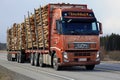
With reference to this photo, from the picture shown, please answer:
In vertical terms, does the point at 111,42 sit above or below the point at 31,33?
above

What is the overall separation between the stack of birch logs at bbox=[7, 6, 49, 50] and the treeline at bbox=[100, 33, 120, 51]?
1512 inches

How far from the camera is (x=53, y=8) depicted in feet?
93.0

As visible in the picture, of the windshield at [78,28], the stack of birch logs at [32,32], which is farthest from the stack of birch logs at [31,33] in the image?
the windshield at [78,28]

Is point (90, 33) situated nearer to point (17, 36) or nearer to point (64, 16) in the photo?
point (64, 16)

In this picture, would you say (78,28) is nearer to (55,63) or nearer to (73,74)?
(55,63)

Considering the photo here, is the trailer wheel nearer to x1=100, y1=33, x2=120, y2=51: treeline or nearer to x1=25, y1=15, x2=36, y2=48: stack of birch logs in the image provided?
x1=25, y1=15, x2=36, y2=48: stack of birch logs

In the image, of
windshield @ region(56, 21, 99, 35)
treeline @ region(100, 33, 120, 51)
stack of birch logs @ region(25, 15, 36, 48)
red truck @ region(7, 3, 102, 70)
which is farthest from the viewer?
treeline @ region(100, 33, 120, 51)

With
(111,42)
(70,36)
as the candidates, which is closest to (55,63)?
(70,36)

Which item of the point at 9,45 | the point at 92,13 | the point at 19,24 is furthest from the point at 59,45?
the point at 9,45

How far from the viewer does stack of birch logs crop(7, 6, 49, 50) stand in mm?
29641

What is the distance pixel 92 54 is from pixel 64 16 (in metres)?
2.66

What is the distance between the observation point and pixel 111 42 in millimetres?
83375

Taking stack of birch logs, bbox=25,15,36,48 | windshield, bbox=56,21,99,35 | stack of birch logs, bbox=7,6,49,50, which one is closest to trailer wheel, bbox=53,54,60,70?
windshield, bbox=56,21,99,35

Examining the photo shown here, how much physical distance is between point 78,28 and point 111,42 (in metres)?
58.2
